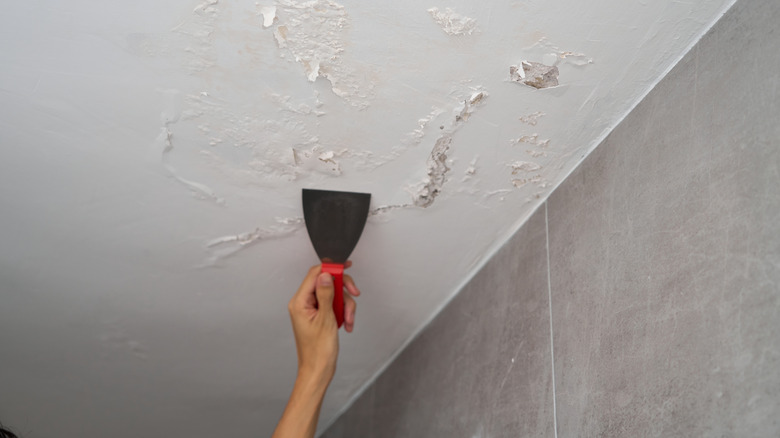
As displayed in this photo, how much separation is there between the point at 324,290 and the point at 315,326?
0.29 ft

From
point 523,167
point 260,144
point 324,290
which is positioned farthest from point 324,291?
point 523,167

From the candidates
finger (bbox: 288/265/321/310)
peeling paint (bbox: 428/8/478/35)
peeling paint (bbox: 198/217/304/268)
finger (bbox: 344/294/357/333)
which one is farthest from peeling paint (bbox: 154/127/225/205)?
peeling paint (bbox: 428/8/478/35)

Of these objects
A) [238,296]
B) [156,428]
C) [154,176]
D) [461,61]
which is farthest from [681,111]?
[156,428]

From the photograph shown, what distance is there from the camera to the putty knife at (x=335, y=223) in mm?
1206

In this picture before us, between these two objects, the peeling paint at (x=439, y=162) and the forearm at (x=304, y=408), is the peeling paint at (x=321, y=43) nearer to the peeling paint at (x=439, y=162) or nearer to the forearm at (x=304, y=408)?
the peeling paint at (x=439, y=162)

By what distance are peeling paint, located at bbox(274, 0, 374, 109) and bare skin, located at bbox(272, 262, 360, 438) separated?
426mm

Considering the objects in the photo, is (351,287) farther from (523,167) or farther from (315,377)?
(523,167)

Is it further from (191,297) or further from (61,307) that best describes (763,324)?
(61,307)

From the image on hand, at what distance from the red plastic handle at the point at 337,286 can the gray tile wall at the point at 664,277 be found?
13.9 inches

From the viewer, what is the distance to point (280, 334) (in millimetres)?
1611

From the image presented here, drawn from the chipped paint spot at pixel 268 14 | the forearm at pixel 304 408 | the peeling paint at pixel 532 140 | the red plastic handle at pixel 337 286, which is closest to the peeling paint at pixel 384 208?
the red plastic handle at pixel 337 286

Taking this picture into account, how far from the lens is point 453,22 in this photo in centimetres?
91

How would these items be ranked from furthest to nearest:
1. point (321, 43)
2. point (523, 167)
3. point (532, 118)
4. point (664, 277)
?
1. point (523, 167)
2. point (532, 118)
3. point (321, 43)
4. point (664, 277)

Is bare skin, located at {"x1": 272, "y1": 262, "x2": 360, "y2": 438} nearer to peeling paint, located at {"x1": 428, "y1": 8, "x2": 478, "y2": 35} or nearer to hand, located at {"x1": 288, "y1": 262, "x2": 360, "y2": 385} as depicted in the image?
hand, located at {"x1": 288, "y1": 262, "x2": 360, "y2": 385}
